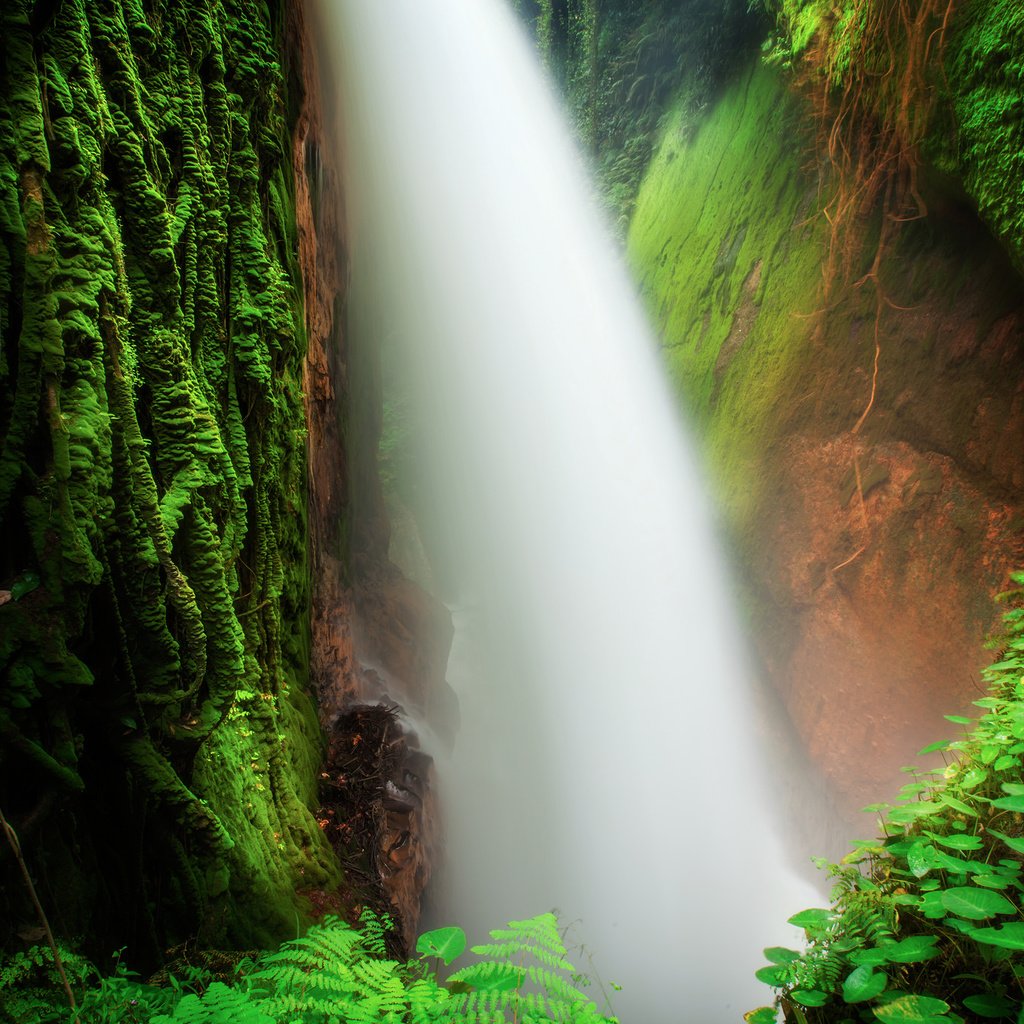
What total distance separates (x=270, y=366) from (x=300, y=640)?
6.07ft

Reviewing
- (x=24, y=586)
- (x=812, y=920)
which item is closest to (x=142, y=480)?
(x=24, y=586)

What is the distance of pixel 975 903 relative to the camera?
1.34 metres

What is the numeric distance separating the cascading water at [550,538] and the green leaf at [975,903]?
4790 millimetres

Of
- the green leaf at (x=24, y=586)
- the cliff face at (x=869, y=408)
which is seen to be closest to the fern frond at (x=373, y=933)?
the green leaf at (x=24, y=586)

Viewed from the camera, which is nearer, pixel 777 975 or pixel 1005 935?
pixel 1005 935

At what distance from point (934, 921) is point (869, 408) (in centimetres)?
378

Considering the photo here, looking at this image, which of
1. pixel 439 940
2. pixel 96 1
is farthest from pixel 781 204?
pixel 439 940

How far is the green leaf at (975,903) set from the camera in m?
1.30

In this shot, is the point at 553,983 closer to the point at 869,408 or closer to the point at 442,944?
the point at 442,944

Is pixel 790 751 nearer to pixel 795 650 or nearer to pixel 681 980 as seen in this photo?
pixel 795 650

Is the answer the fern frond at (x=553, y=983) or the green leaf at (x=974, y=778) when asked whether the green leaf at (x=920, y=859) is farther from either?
the fern frond at (x=553, y=983)

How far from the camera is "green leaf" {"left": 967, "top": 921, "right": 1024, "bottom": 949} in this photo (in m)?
1.17

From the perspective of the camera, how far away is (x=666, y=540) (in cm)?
704

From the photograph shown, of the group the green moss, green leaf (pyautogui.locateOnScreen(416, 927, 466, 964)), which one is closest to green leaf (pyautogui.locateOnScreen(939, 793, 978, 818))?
green leaf (pyautogui.locateOnScreen(416, 927, 466, 964))
